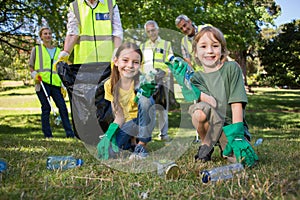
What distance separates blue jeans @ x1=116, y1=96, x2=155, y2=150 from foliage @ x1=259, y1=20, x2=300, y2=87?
11746 mm

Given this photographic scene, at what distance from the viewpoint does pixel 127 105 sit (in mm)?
3236

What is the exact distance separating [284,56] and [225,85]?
12405 millimetres

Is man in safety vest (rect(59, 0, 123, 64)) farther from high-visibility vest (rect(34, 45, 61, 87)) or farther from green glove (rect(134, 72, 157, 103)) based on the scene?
high-visibility vest (rect(34, 45, 61, 87))

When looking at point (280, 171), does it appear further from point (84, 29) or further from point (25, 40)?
point (25, 40)

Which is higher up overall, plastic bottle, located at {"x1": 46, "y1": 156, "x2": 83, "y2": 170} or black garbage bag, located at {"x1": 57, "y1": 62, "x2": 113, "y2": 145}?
black garbage bag, located at {"x1": 57, "y1": 62, "x2": 113, "y2": 145}

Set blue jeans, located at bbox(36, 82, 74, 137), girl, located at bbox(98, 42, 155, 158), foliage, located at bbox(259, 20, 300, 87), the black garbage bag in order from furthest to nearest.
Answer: foliage, located at bbox(259, 20, 300, 87)
blue jeans, located at bbox(36, 82, 74, 137)
the black garbage bag
girl, located at bbox(98, 42, 155, 158)

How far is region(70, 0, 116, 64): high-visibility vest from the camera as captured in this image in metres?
3.49

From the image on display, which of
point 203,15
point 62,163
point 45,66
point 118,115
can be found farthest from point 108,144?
point 203,15

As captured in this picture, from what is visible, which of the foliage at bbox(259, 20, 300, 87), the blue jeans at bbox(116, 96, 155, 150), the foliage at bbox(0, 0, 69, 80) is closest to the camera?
the blue jeans at bbox(116, 96, 155, 150)

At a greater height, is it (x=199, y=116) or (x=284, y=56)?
(x=284, y=56)

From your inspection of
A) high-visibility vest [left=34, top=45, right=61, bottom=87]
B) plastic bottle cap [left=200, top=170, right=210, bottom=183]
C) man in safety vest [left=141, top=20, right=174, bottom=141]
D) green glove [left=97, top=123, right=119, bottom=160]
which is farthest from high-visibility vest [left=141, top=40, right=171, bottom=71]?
high-visibility vest [left=34, top=45, right=61, bottom=87]

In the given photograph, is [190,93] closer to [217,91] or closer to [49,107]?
[217,91]

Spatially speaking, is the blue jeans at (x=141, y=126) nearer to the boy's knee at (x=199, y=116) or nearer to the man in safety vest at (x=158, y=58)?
the man in safety vest at (x=158, y=58)

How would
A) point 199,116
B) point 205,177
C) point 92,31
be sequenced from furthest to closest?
point 92,31 < point 199,116 < point 205,177
